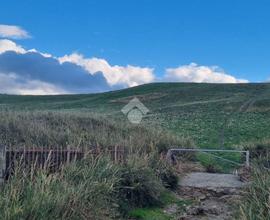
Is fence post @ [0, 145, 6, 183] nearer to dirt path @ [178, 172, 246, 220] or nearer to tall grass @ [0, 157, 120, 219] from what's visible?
tall grass @ [0, 157, 120, 219]

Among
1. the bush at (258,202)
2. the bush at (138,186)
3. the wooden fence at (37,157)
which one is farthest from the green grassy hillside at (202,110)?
the bush at (258,202)

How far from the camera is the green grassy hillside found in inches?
1393

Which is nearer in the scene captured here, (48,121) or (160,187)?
(160,187)

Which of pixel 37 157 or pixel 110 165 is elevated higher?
pixel 37 157

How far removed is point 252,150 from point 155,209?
14264 mm

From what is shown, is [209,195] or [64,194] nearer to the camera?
[64,194]

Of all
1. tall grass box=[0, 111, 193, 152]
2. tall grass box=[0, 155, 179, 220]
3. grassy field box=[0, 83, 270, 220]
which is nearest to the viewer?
tall grass box=[0, 155, 179, 220]

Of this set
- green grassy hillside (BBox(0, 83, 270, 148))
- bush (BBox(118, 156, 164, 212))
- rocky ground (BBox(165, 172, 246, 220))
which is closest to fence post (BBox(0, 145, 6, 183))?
bush (BBox(118, 156, 164, 212))

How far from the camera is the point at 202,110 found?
57.0 meters

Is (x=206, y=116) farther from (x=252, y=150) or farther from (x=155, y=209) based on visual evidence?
(x=155, y=209)

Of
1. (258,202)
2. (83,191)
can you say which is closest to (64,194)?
(83,191)

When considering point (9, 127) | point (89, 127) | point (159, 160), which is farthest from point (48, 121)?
point (159, 160)

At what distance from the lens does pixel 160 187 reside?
12.5 metres

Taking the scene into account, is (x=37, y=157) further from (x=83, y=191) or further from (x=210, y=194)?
(x=210, y=194)
